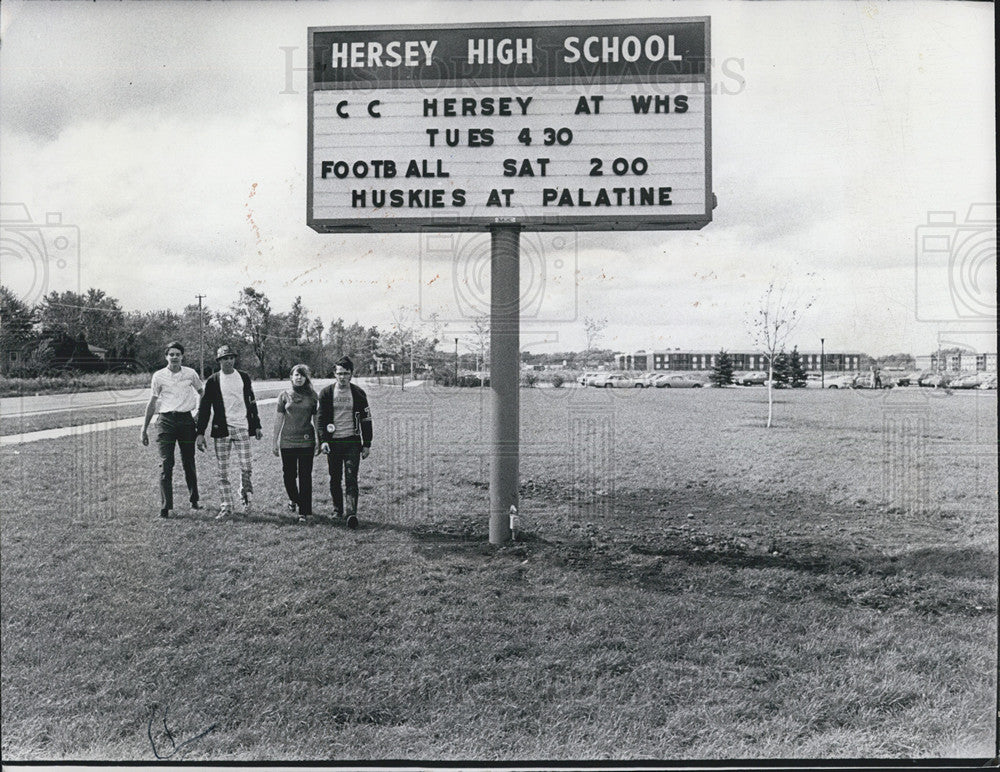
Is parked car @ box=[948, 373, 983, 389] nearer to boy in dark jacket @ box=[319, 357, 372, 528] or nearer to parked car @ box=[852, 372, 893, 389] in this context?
parked car @ box=[852, 372, 893, 389]

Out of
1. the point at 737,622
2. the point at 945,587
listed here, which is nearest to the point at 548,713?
the point at 737,622

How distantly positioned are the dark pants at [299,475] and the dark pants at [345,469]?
0.44 ft

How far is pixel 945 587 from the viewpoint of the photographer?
403 centimetres

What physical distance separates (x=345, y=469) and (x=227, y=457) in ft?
2.39

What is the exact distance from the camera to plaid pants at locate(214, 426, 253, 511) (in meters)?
4.16

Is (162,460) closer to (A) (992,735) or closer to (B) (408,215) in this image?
(B) (408,215)

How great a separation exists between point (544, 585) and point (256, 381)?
217cm

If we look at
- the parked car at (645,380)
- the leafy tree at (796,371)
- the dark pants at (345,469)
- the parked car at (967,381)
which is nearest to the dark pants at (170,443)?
the dark pants at (345,469)

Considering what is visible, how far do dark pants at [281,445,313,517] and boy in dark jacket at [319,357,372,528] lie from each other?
130mm

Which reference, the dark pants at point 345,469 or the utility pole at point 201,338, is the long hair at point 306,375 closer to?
the dark pants at point 345,469

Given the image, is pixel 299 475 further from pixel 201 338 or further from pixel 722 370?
pixel 722 370

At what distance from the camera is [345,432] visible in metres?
4.22

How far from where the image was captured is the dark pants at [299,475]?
420cm

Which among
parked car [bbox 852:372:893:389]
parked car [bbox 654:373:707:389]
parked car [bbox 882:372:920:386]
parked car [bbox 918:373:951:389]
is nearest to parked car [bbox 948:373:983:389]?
parked car [bbox 918:373:951:389]
